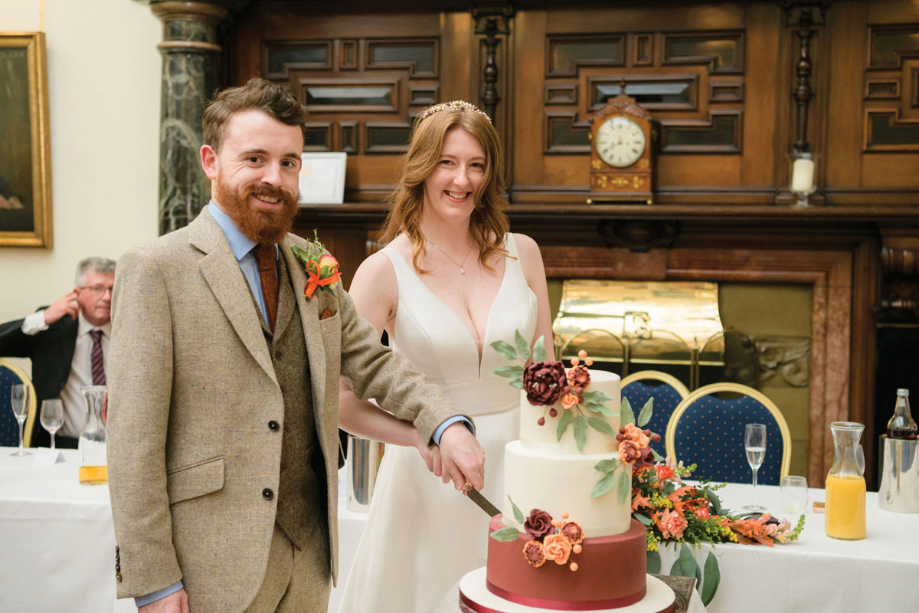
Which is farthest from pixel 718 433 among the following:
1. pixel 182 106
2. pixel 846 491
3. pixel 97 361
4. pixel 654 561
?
pixel 182 106

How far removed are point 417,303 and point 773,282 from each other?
3.11 meters

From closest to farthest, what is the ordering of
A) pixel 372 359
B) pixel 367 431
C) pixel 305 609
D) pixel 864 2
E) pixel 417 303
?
pixel 305 609
pixel 372 359
pixel 367 431
pixel 417 303
pixel 864 2

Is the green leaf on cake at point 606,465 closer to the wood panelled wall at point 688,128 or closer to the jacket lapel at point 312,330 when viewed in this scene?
the jacket lapel at point 312,330

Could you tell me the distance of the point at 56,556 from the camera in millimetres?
2838

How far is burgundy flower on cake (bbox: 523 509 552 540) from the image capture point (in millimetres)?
1583

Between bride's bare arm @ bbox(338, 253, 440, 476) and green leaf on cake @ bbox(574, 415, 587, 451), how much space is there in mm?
289

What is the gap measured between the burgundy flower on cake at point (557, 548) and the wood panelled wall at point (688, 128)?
3.47m

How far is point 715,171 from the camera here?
16.5 feet

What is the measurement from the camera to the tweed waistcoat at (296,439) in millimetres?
1669

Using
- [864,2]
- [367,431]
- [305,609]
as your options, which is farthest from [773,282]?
[305,609]

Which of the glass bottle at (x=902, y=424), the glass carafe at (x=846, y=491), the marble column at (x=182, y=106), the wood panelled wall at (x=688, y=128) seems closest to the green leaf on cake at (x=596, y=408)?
the glass carafe at (x=846, y=491)

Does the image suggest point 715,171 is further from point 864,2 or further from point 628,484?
point 628,484

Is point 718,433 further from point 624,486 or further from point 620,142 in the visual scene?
point 624,486

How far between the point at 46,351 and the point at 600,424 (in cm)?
347
